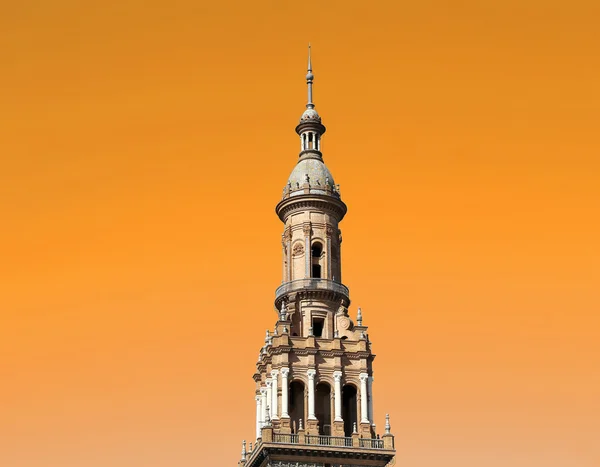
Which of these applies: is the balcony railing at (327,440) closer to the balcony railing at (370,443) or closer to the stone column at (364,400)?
the balcony railing at (370,443)

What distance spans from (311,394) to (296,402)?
2971 millimetres

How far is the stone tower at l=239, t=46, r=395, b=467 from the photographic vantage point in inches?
4867

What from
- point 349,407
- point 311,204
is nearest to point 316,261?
point 311,204

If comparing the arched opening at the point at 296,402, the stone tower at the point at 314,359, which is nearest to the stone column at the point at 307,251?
the stone tower at the point at 314,359

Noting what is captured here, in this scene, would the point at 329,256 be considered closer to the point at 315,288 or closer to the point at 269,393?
the point at 315,288

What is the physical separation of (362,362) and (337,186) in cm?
1932

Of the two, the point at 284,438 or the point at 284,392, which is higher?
the point at 284,392

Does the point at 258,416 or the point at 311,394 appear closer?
the point at 311,394

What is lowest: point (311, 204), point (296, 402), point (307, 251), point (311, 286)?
point (296, 402)

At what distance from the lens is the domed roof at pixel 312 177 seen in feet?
447

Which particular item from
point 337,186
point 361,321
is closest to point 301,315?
point 361,321

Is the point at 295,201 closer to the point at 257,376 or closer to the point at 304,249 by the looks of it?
the point at 304,249

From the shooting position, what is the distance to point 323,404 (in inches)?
5084

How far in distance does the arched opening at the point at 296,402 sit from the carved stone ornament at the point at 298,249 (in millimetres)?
13334
